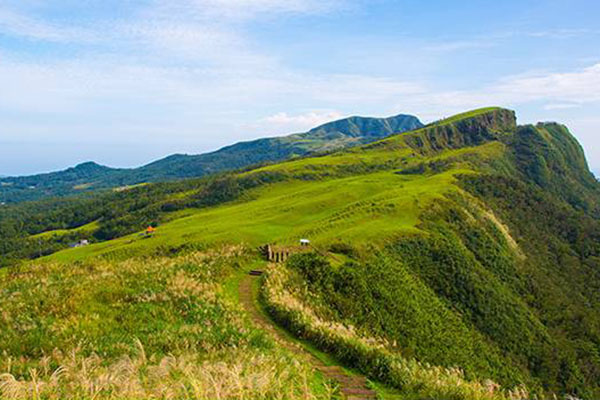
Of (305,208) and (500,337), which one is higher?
(305,208)

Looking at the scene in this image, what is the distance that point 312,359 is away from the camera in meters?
15.0

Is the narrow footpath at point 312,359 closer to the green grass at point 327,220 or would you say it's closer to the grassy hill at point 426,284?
the grassy hill at point 426,284

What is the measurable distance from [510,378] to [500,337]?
31.8 ft

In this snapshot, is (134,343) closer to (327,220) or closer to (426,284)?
(426,284)

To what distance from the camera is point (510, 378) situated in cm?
3875

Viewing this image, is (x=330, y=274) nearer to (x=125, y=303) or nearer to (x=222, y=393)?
(x=125, y=303)

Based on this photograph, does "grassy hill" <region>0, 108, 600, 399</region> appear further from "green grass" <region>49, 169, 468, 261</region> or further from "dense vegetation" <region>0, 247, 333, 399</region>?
"green grass" <region>49, 169, 468, 261</region>

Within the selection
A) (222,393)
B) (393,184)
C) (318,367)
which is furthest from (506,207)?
(222,393)

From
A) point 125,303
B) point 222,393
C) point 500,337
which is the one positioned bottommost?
point 500,337

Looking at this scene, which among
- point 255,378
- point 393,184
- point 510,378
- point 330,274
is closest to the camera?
point 255,378

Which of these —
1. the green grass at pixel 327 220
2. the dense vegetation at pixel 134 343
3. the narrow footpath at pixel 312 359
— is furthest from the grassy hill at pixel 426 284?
the narrow footpath at pixel 312 359

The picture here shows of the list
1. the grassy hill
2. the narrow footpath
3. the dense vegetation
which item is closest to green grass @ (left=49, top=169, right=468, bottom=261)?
the grassy hill

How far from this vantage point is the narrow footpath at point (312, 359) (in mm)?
11760

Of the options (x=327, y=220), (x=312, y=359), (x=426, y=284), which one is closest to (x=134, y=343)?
(x=312, y=359)
